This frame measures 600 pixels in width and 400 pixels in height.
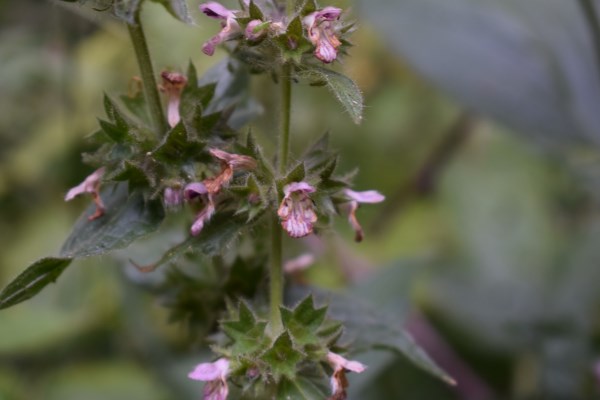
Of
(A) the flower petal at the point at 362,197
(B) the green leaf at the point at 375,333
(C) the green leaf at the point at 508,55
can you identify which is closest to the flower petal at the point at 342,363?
(B) the green leaf at the point at 375,333

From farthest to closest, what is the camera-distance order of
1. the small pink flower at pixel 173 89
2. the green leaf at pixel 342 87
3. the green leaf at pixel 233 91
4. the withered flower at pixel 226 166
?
the green leaf at pixel 233 91
the small pink flower at pixel 173 89
the withered flower at pixel 226 166
the green leaf at pixel 342 87

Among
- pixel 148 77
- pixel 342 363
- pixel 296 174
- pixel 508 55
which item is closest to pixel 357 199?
pixel 296 174

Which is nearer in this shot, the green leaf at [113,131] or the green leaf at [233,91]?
the green leaf at [113,131]

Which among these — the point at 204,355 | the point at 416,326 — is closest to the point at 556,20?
the point at 416,326

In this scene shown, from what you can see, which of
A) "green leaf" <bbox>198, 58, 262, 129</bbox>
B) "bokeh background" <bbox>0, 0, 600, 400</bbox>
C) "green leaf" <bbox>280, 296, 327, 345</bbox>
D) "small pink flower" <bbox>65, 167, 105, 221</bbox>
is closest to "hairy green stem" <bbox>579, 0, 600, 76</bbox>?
"bokeh background" <bbox>0, 0, 600, 400</bbox>

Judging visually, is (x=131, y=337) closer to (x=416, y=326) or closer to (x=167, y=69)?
(x=416, y=326)

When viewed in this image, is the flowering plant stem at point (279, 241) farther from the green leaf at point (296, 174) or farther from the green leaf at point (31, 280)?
the green leaf at point (31, 280)

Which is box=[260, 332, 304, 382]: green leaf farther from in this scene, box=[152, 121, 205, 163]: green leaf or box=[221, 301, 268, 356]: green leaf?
box=[152, 121, 205, 163]: green leaf
